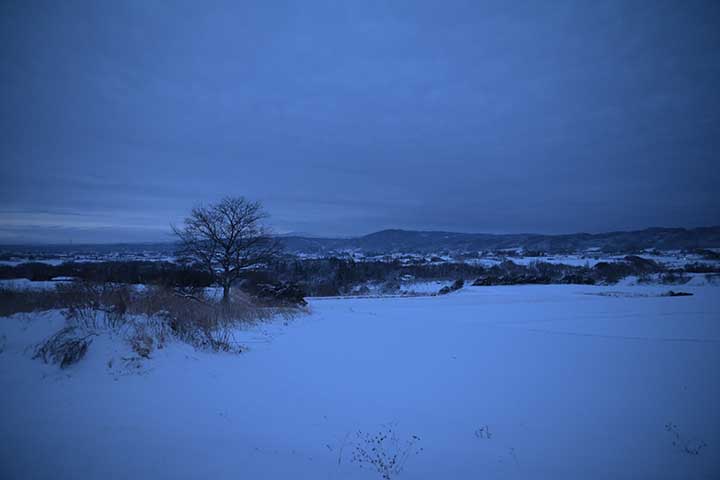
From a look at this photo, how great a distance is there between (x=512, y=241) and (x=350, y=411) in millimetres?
123452

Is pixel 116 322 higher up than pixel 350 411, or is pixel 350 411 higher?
pixel 116 322

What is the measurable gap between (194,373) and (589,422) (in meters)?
5.74

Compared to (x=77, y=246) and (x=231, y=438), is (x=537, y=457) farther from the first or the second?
(x=77, y=246)

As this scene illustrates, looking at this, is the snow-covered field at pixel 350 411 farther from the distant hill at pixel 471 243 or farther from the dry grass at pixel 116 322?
the distant hill at pixel 471 243

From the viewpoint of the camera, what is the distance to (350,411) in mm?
4012

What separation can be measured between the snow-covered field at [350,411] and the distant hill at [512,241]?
48769 millimetres

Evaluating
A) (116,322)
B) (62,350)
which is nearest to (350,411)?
(62,350)

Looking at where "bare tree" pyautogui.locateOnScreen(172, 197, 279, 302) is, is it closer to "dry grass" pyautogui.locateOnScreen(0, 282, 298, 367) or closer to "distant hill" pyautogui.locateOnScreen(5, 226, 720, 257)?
"dry grass" pyautogui.locateOnScreen(0, 282, 298, 367)

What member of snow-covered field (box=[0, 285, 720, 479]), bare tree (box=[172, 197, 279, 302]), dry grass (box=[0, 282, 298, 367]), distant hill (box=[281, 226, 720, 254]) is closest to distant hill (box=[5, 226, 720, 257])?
distant hill (box=[281, 226, 720, 254])

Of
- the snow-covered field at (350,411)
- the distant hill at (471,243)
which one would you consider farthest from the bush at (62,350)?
the distant hill at (471,243)

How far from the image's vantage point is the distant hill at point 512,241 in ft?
250

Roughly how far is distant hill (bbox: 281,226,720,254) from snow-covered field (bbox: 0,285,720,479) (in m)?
48.8

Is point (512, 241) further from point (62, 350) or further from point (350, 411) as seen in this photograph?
point (62, 350)

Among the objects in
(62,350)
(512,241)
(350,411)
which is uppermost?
(512,241)
